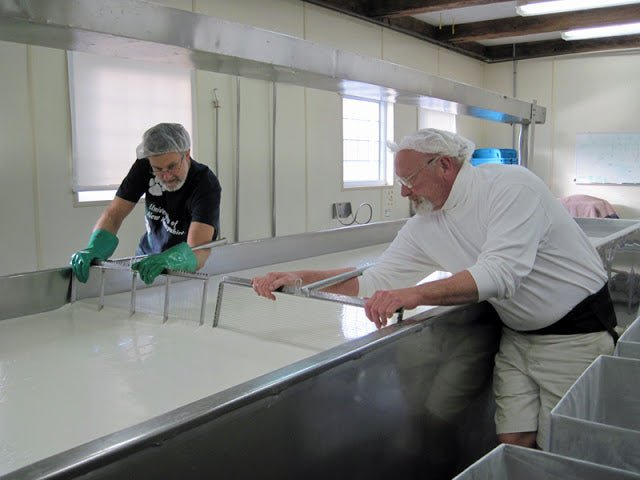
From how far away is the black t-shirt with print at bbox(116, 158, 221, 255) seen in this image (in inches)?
77.4

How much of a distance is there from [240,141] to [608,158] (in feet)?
13.5

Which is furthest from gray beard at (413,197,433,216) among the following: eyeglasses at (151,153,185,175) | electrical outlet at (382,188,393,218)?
electrical outlet at (382,188,393,218)

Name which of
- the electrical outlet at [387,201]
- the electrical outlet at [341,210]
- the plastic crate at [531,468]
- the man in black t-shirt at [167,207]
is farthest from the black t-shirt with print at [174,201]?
the electrical outlet at [387,201]

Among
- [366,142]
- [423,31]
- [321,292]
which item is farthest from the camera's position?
[423,31]

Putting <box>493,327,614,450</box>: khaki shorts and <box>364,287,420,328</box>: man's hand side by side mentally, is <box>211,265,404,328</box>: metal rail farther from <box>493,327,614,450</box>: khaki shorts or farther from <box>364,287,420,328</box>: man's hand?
<box>493,327,614,450</box>: khaki shorts

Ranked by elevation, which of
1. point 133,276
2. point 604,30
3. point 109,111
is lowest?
point 133,276

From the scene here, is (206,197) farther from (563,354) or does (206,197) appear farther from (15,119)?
(15,119)

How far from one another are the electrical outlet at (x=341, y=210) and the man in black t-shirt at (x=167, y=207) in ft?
9.00

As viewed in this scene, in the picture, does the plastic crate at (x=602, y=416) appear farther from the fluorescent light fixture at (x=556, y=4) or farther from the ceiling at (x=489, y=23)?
the ceiling at (x=489, y=23)

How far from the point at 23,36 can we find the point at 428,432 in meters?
1.28

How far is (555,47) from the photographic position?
20.2 ft

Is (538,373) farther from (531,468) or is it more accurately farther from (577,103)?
(577,103)

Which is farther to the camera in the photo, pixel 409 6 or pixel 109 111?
pixel 409 6

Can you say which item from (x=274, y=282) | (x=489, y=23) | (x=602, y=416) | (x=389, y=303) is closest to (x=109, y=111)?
(x=274, y=282)
